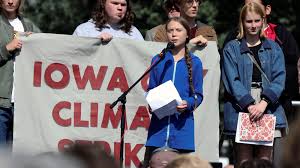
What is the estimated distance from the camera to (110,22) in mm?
8398

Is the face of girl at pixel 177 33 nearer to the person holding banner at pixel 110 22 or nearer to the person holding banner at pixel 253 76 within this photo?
the person holding banner at pixel 253 76

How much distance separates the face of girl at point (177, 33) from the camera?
7477mm

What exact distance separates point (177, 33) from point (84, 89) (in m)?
1.44

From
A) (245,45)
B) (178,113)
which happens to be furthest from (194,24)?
(178,113)

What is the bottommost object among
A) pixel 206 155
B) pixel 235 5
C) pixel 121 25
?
pixel 206 155

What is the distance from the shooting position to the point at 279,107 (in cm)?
806

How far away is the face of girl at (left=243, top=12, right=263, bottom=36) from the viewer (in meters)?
7.90

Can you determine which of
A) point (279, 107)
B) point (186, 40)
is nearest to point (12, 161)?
point (186, 40)

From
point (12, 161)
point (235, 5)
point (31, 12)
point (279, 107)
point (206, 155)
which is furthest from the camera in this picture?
point (31, 12)

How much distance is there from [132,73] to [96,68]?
37 cm

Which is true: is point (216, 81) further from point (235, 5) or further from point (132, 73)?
point (235, 5)

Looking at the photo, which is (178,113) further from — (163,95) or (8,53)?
(8,53)

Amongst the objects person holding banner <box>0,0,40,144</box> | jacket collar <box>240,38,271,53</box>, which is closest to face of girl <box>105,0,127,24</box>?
person holding banner <box>0,0,40,144</box>

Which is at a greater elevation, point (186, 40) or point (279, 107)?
point (186, 40)
